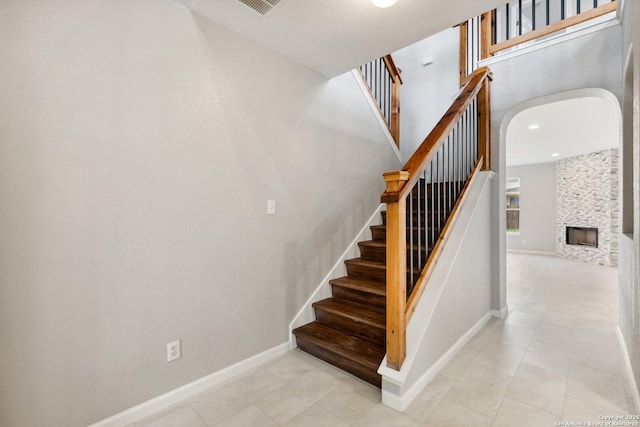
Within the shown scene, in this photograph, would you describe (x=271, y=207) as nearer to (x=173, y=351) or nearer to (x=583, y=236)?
(x=173, y=351)

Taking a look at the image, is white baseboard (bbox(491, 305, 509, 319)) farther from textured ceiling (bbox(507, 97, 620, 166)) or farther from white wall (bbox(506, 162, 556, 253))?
white wall (bbox(506, 162, 556, 253))

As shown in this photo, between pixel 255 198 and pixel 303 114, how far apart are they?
3.13 feet

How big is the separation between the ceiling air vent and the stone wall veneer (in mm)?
7793

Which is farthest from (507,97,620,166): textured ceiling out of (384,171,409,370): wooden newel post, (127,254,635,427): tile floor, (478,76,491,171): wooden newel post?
(384,171,409,370): wooden newel post

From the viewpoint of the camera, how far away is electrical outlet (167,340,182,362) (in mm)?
1883

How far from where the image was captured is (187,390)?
194 cm

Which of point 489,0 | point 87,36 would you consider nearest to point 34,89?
point 87,36

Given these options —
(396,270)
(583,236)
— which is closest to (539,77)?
(396,270)

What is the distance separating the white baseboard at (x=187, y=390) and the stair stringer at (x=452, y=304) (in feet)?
3.32

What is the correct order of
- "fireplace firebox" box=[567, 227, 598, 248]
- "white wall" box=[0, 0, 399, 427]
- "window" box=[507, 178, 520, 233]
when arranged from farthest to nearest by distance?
"window" box=[507, 178, 520, 233] → "fireplace firebox" box=[567, 227, 598, 248] → "white wall" box=[0, 0, 399, 427]

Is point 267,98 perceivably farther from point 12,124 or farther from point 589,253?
point 589,253

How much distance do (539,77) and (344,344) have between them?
10.7 ft

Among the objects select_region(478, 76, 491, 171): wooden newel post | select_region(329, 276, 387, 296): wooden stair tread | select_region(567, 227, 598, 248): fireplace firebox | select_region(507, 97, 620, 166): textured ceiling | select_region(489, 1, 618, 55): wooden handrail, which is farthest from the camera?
select_region(567, 227, 598, 248): fireplace firebox

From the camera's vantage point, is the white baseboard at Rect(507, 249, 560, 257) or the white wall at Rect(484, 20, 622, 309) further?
the white baseboard at Rect(507, 249, 560, 257)
